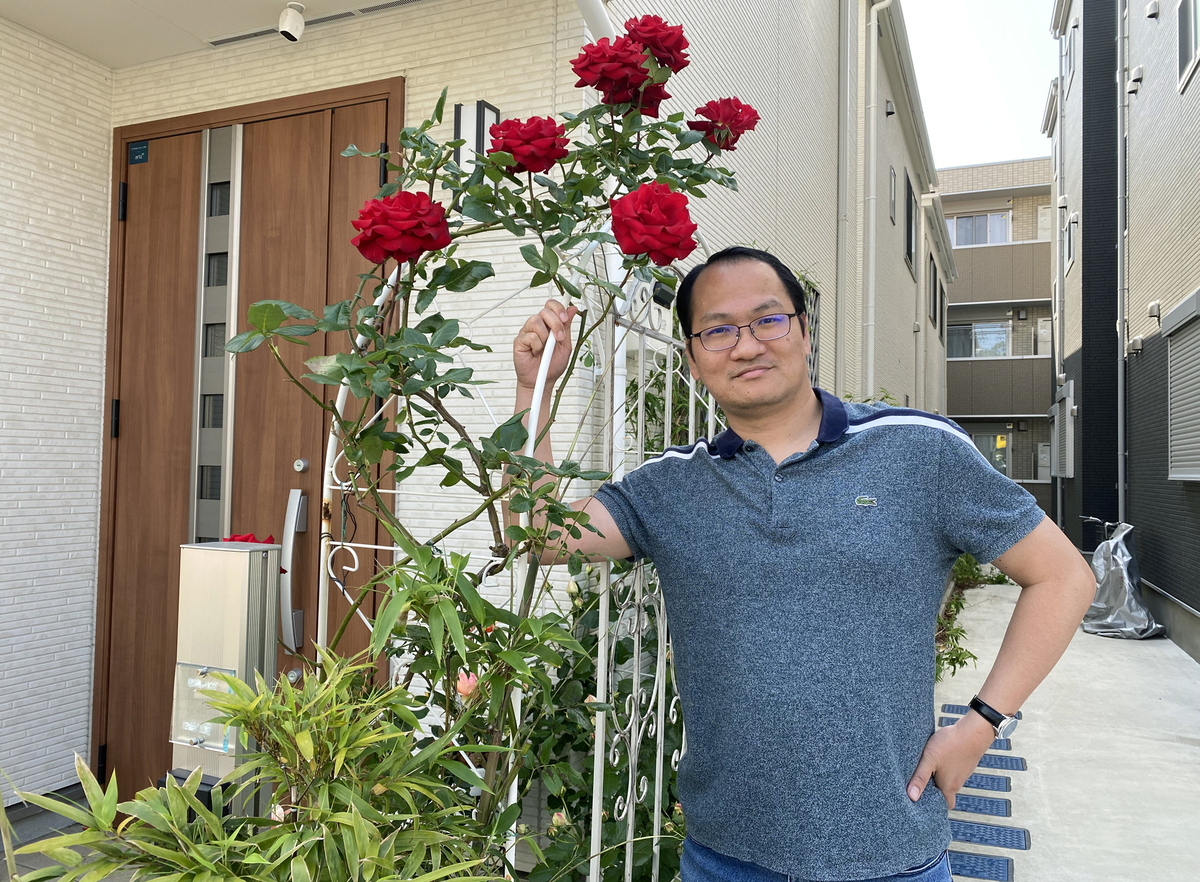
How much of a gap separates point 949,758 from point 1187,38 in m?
9.51

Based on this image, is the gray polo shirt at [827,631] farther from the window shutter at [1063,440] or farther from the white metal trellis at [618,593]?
the window shutter at [1063,440]

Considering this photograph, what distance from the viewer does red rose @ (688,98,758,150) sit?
183cm

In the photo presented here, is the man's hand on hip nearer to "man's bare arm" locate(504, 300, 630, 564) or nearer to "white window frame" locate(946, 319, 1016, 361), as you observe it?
"man's bare arm" locate(504, 300, 630, 564)

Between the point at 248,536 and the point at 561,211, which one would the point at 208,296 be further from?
the point at 561,211

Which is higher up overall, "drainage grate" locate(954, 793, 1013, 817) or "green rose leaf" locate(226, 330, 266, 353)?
"green rose leaf" locate(226, 330, 266, 353)

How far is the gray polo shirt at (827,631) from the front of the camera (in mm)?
1443

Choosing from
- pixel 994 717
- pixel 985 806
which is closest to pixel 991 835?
pixel 985 806

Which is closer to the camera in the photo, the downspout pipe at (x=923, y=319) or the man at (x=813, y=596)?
the man at (x=813, y=596)

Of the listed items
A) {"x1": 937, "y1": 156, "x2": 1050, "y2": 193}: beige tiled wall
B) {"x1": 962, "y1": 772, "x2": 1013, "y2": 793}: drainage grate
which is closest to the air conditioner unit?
{"x1": 962, "y1": 772, "x2": 1013, "y2": 793}: drainage grate

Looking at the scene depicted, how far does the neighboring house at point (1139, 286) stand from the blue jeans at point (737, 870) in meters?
7.74

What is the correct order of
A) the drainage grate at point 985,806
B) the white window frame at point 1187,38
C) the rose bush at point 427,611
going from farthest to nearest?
the white window frame at point 1187,38, the drainage grate at point 985,806, the rose bush at point 427,611

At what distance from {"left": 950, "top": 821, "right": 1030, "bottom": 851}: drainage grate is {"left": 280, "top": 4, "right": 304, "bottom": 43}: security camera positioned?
453 cm

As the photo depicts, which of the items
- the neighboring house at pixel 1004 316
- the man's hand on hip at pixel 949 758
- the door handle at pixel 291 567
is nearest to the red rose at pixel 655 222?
the man's hand on hip at pixel 949 758

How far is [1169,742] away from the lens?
5520 mm
